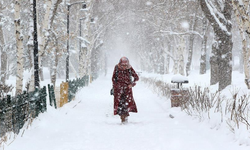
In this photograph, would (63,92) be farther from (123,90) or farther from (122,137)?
(122,137)

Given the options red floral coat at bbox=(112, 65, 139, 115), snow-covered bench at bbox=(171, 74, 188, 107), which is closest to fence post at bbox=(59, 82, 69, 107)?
red floral coat at bbox=(112, 65, 139, 115)

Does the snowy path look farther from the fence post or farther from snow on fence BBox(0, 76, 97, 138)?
the fence post

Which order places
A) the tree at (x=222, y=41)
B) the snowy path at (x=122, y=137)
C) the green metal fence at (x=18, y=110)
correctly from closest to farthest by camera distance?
the snowy path at (x=122, y=137), the green metal fence at (x=18, y=110), the tree at (x=222, y=41)

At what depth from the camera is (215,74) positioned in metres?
11.9

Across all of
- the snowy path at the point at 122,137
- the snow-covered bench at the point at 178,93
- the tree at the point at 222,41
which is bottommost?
the snowy path at the point at 122,137

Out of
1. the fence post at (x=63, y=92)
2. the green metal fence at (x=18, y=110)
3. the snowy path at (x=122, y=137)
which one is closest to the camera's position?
the snowy path at (x=122, y=137)

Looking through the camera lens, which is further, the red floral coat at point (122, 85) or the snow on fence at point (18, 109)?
the red floral coat at point (122, 85)

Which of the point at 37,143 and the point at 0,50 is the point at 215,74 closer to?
the point at 37,143

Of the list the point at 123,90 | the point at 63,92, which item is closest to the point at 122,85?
the point at 123,90

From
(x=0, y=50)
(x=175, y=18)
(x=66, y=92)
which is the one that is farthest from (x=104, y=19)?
(x=66, y=92)

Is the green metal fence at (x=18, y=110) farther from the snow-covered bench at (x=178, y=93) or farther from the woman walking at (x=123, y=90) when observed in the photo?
the snow-covered bench at (x=178, y=93)

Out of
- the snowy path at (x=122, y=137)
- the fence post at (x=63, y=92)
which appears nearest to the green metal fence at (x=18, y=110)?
the snowy path at (x=122, y=137)

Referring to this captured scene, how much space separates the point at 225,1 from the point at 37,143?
8.79 meters

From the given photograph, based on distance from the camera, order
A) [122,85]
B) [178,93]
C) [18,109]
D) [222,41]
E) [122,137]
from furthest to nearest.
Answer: [222,41]
[178,93]
[122,85]
[18,109]
[122,137]
